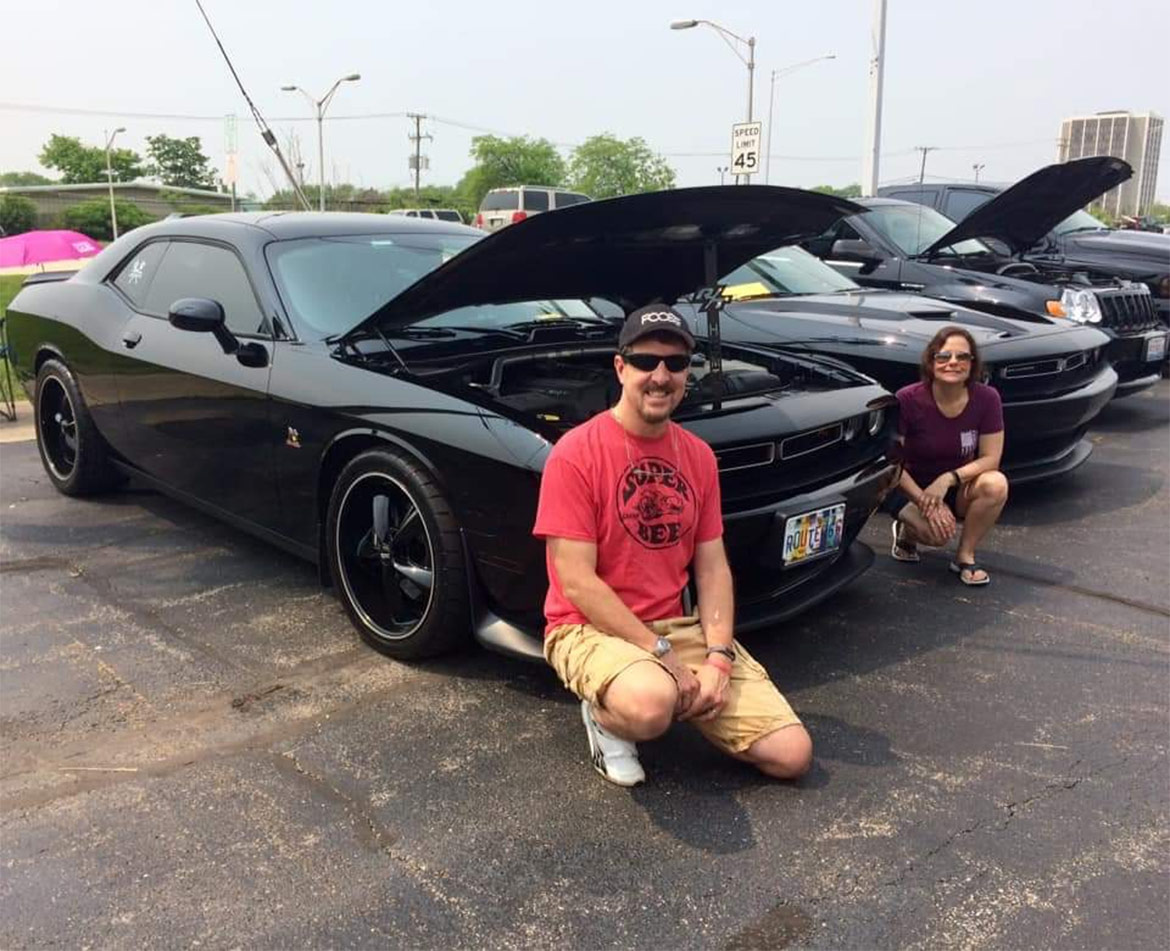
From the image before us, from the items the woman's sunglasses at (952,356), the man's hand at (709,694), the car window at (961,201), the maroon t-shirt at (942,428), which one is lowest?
the man's hand at (709,694)

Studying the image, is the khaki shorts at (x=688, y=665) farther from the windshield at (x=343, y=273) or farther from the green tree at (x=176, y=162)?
the green tree at (x=176, y=162)

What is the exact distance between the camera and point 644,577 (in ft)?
8.85

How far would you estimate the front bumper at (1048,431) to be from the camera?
4.94 m

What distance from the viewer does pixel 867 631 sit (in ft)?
11.9

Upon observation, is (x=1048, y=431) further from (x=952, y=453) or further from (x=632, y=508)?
(x=632, y=508)

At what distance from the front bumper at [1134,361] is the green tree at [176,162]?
90.4 m

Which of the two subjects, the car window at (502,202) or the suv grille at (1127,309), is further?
the car window at (502,202)

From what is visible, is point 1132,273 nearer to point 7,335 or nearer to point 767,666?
point 767,666

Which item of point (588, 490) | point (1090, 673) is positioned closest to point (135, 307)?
point (588, 490)

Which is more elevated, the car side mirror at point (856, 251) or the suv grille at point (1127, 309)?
the car side mirror at point (856, 251)

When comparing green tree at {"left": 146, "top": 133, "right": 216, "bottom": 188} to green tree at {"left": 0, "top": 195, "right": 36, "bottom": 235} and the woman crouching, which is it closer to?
green tree at {"left": 0, "top": 195, "right": 36, "bottom": 235}

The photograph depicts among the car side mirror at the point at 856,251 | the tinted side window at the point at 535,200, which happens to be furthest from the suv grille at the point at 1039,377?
the tinted side window at the point at 535,200

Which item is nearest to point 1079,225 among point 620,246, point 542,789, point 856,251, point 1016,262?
point 1016,262

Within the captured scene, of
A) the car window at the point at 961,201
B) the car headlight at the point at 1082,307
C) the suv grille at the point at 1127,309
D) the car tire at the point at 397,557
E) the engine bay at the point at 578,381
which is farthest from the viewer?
the car window at the point at 961,201
